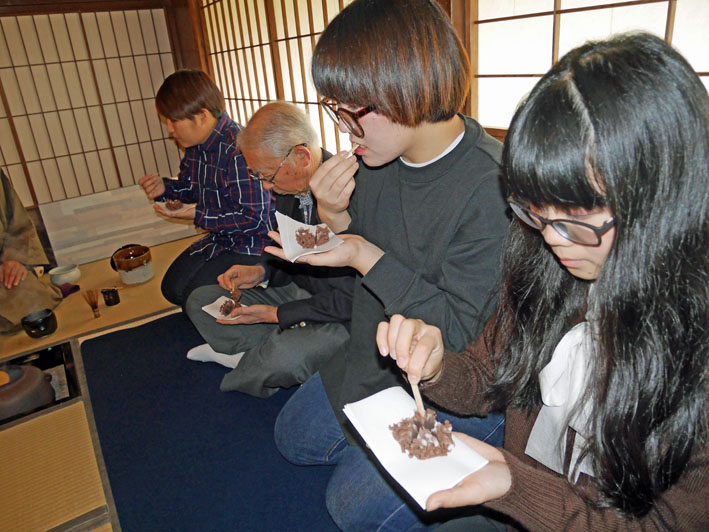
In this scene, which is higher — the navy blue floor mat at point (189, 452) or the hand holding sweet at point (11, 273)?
the hand holding sweet at point (11, 273)

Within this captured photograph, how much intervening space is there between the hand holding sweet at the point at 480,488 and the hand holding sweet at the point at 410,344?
0.24 m

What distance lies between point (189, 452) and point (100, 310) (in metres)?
1.98

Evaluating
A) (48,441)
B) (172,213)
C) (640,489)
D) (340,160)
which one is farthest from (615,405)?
(172,213)

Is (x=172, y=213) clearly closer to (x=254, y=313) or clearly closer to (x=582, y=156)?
(x=254, y=313)

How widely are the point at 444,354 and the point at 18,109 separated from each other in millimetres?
5874

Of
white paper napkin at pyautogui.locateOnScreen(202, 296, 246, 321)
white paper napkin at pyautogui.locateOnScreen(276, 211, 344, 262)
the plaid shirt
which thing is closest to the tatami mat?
white paper napkin at pyautogui.locateOnScreen(202, 296, 246, 321)

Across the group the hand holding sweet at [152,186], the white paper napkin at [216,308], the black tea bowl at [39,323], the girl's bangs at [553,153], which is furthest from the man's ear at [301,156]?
the black tea bowl at [39,323]

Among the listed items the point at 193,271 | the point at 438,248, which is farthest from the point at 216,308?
the point at 438,248

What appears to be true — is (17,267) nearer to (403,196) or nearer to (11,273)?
(11,273)

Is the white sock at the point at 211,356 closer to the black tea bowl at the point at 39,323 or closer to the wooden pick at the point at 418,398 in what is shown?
the black tea bowl at the point at 39,323

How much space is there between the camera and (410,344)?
1.19 meters

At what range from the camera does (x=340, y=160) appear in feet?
5.69

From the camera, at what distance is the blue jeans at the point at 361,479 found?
1.56m

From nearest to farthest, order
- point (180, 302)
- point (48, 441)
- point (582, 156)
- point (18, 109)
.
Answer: point (582, 156) → point (48, 441) → point (180, 302) → point (18, 109)
